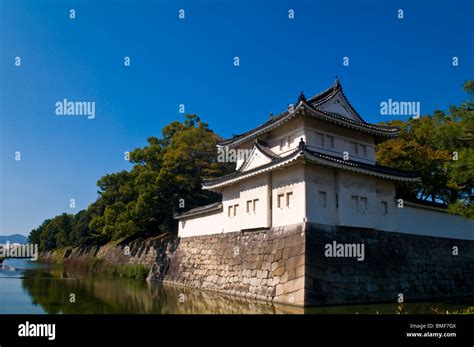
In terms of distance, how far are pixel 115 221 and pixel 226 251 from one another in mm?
15499

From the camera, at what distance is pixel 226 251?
58.2 ft

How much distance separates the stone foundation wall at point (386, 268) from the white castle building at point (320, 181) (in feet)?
1.51

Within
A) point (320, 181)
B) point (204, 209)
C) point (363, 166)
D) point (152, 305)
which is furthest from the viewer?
point (204, 209)

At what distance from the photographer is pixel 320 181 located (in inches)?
564

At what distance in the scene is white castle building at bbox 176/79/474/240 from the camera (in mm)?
14180

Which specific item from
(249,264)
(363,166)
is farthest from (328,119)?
(249,264)

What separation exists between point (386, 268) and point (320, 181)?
14.5ft

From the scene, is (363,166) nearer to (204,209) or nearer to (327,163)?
(327,163)

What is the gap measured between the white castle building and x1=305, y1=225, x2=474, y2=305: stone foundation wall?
1.51ft

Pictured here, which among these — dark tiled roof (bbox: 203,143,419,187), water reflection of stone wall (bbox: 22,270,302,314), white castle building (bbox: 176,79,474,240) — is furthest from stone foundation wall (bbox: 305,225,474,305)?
dark tiled roof (bbox: 203,143,419,187)

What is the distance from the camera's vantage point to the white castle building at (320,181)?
14180 millimetres

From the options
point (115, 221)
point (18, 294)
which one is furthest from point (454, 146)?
point (115, 221)

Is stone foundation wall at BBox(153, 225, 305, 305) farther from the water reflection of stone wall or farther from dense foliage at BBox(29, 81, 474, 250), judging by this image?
dense foliage at BBox(29, 81, 474, 250)
